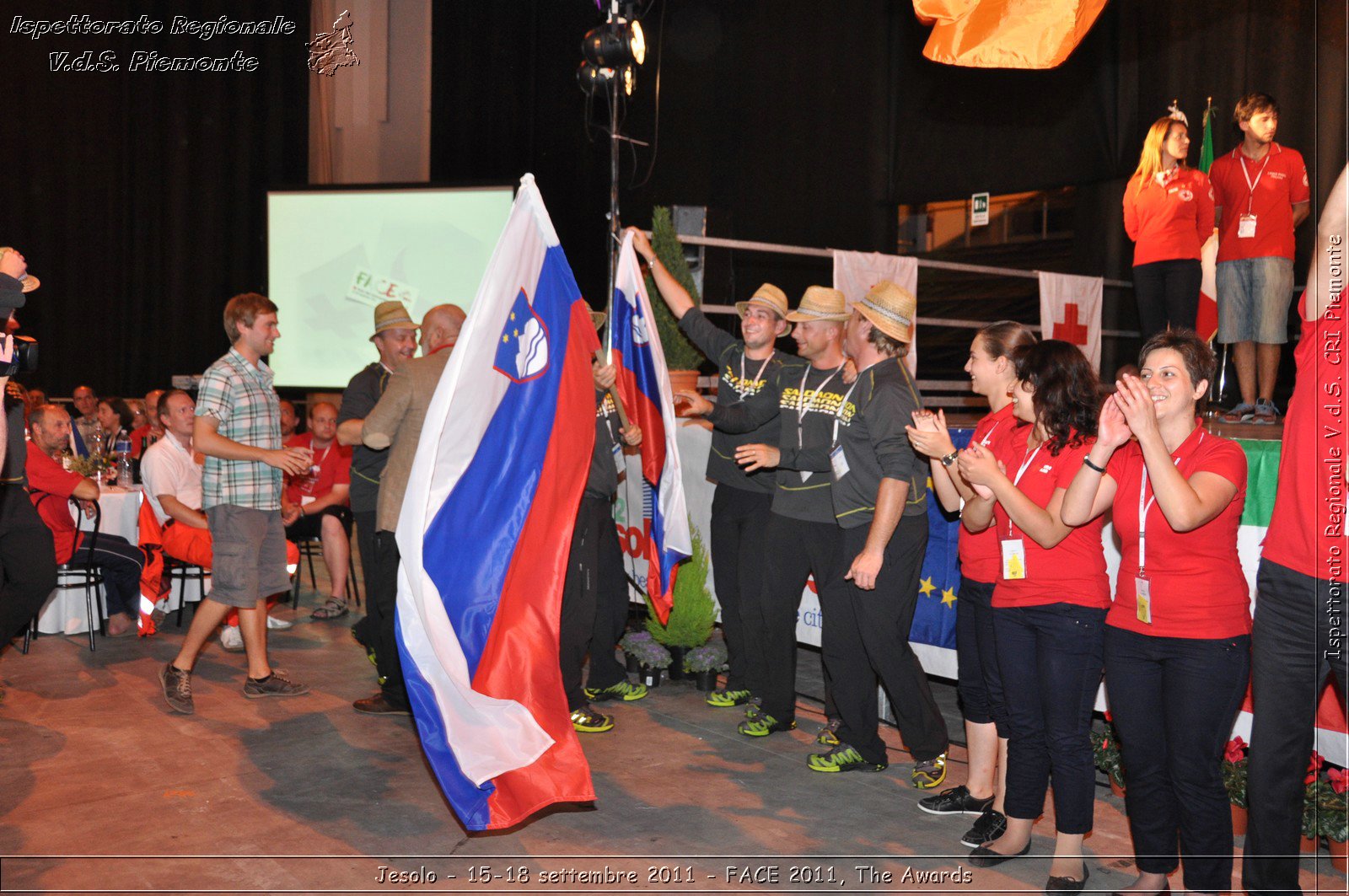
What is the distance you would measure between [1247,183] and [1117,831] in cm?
401

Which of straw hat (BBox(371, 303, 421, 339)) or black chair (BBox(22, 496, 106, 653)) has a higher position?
straw hat (BBox(371, 303, 421, 339))

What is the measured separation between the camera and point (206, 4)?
1060 cm

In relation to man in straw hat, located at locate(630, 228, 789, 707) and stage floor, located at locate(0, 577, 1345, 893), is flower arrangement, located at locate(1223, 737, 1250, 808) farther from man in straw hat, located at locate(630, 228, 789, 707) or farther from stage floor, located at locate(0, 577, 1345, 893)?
man in straw hat, located at locate(630, 228, 789, 707)

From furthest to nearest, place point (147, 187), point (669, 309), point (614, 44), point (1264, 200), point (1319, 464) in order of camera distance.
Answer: point (147, 187) → point (614, 44) → point (669, 309) → point (1264, 200) → point (1319, 464)

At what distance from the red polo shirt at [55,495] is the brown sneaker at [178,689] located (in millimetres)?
1182

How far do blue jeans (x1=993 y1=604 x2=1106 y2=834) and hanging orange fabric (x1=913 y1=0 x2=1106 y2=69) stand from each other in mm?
2420

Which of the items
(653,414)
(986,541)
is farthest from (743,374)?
(986,541)

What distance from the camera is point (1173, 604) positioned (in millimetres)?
2756

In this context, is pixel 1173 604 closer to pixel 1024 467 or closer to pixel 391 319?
pixel 1024 467

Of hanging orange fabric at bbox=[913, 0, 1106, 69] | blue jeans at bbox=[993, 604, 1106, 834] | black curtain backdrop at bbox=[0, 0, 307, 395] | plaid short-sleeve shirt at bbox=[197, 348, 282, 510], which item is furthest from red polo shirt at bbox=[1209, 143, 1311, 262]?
black curtain backdrop at bbox=[0, 0, 307, 395]

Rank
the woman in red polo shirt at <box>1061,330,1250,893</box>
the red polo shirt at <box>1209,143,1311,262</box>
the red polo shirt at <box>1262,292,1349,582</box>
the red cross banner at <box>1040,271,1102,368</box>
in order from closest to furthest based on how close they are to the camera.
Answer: the red polo shirt at <box>1262,292,1349,582</box>, the woman in red polo shirt at <box>1061,330,1250,893</box>, the red polo shirt at <box>1209,143,1311,262</box>, the red cross banner at <box>1040,271,1102,368</box>

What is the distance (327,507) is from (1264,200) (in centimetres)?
617

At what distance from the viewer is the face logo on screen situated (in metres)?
3.45

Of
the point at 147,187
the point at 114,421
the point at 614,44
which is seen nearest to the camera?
the point at 614,44
